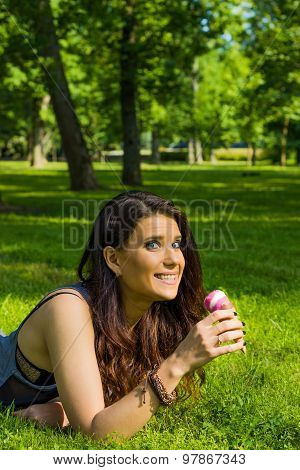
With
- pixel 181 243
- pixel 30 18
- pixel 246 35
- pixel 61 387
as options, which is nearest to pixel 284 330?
pixel 181 243

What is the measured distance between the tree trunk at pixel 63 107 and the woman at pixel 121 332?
11.4 meters

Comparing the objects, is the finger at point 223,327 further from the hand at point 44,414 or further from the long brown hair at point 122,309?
the hand at point 44,414

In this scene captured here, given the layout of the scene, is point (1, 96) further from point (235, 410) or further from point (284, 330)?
point (235, 410)

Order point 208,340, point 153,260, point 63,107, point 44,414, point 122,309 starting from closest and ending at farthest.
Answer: point 208,340 < point 153,260 < point 122,309 < point 44,414 < point 63,107

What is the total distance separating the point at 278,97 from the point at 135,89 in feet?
15.7

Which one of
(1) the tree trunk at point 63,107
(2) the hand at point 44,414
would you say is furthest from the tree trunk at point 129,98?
(2) the hand at point 44,414

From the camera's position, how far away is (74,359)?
9.98ft

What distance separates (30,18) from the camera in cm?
1443

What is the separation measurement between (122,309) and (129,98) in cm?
1998

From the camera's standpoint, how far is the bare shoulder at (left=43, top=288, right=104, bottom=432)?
303 centimetres

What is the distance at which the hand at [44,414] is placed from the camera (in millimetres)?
3502

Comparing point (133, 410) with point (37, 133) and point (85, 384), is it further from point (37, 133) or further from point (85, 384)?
point (37, 133)

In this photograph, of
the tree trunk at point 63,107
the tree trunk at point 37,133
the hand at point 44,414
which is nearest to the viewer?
the hand at point 44,414

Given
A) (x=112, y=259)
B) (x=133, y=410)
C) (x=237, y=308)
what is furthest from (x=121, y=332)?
(x=237, y=308)
